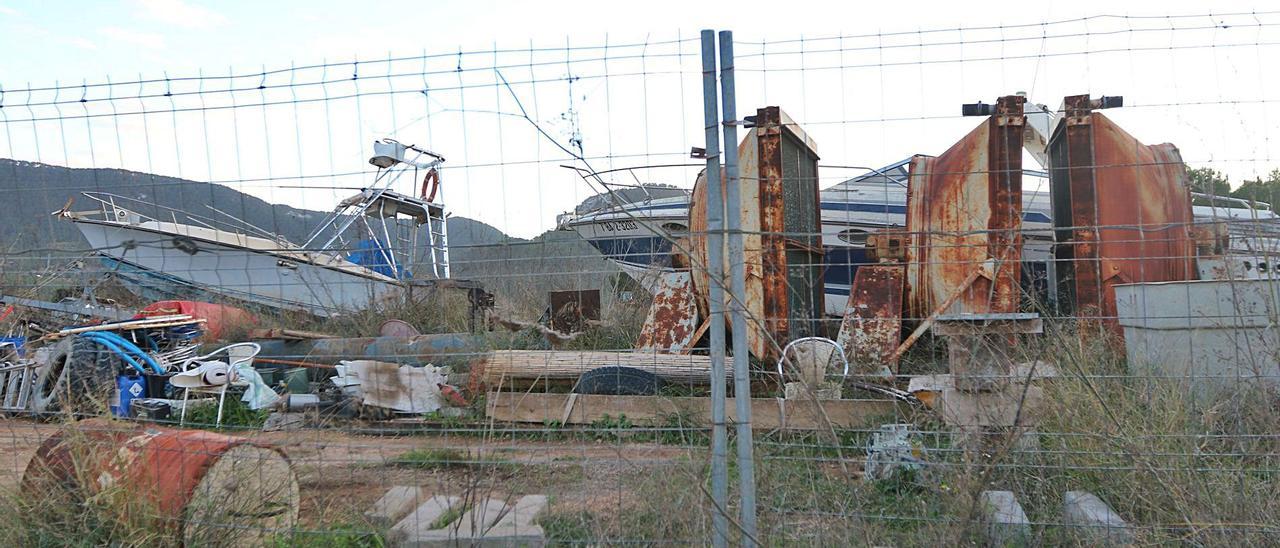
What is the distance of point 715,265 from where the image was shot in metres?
2.94

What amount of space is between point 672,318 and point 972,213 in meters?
2.59

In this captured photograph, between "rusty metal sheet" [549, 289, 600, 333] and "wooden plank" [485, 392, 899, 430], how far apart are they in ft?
7.97

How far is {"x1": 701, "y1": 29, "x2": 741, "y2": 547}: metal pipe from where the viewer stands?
2.91 m

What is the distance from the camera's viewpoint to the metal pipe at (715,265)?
9.55ft

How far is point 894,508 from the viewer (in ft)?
13.3

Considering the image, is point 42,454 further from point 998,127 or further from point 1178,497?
point 998,127

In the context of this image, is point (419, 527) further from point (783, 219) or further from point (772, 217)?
point (783, 219)

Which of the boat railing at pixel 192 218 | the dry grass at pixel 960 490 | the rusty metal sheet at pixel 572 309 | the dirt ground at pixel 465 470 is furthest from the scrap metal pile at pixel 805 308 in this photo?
the rusty metal sheet at pixel 572 309

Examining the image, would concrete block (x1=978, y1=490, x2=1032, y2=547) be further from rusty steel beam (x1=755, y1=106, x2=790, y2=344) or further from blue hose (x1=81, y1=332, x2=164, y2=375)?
blue hose (x1=81, y1=332, x2=164, y2=375)

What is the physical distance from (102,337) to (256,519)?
483cm

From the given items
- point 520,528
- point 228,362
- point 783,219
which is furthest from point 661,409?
point 228,362

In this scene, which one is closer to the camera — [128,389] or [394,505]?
[394,505]

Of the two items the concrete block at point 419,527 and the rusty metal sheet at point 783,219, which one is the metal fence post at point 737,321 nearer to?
the concrete block at point 419,527

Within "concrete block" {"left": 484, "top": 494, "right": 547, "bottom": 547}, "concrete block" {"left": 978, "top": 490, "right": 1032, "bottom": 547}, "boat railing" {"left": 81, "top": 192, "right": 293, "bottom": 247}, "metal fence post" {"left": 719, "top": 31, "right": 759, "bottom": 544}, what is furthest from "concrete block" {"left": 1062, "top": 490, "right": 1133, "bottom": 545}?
"boat railing" {"left": 81, "top": 192, "right": 293, "bottom": 247}
